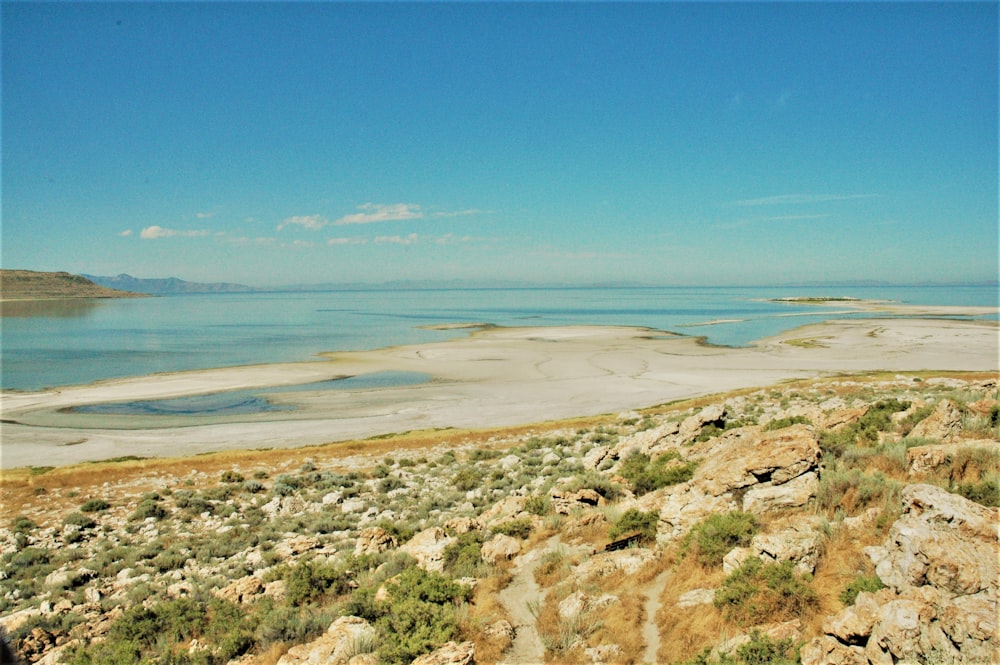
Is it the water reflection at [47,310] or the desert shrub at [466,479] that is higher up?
the water reflection at [47,310]

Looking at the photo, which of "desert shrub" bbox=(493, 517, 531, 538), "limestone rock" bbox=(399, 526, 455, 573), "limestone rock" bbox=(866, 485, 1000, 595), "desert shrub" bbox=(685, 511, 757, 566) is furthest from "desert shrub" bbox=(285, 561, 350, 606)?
"limestone rock" bbox=(866, 485, 1000, 595)

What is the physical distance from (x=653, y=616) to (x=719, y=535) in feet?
5.42

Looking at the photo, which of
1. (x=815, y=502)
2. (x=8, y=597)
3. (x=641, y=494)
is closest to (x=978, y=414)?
(x=815, y=502)

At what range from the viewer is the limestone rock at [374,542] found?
11.1 meters

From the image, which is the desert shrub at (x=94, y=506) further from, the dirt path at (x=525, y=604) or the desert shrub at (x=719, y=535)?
the desert shrub at (x=719, y=535)

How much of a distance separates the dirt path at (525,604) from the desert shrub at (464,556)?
0.71 metres

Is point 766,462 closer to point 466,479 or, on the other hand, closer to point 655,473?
point 655,473

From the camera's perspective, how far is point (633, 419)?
82.6 ft

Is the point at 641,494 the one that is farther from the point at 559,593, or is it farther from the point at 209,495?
the point at 209,495

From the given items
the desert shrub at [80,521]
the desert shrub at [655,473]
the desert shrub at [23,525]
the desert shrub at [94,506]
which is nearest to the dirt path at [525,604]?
the desert shrub at [655,473]

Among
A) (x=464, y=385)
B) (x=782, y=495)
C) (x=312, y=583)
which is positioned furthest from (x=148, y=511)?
(x=464, y=385)

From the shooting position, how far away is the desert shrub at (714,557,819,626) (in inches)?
235

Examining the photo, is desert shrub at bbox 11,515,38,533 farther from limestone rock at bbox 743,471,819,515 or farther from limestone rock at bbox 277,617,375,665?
limestone rock at bbox 743,471,819,515

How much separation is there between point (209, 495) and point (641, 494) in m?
13.2
